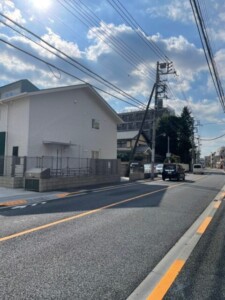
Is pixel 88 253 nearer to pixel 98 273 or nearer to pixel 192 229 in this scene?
pixel 98 273

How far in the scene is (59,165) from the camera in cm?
2289

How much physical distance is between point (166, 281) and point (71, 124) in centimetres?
2181

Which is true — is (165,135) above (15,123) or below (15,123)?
above

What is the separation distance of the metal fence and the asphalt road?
8.11 meters

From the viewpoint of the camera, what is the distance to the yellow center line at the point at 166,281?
389cm

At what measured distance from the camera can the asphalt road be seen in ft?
13.1

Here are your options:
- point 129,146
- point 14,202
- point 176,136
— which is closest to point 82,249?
point 14,202

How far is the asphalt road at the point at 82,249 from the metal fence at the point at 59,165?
8107 mm

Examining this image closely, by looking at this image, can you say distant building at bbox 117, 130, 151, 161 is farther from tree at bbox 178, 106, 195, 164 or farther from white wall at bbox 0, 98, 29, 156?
white wall at bbox 0, 98, 29, 156

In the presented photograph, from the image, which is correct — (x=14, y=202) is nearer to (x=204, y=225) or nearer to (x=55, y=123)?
(x=204, y=225)

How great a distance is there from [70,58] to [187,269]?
11864 mm

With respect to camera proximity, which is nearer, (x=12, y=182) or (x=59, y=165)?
(x=12, y=182)

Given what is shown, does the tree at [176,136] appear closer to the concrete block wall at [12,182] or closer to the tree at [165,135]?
the tree at [165,135]

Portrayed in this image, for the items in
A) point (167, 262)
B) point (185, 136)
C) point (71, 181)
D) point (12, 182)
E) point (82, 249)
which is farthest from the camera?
point (185, 136)
